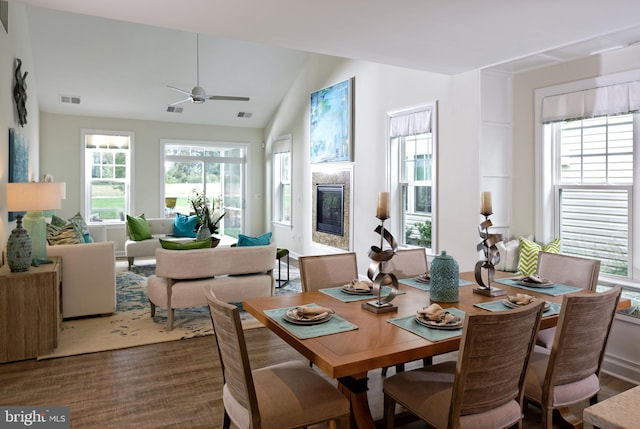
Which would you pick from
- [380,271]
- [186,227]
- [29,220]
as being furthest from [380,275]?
[186,227]

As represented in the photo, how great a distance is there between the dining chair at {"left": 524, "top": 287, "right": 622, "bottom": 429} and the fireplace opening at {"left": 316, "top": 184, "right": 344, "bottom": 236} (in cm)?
480

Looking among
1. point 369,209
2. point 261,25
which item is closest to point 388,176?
point 369,209

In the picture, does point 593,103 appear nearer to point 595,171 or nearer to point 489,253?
point 595,171

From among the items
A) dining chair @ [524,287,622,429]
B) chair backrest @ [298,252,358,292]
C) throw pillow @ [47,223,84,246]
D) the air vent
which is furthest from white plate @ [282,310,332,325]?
the air vent

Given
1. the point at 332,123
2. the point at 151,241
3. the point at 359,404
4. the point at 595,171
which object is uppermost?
the point at 332,123

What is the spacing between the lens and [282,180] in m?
9.05

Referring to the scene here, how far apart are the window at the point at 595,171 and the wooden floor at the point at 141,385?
3.76 ft

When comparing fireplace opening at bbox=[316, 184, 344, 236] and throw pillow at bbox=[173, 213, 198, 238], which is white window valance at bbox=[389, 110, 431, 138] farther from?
throw pillow at bbox=[173, 213, 198, 238]

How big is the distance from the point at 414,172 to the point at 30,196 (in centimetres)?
395

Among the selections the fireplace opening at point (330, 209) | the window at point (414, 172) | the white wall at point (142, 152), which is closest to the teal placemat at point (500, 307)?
the window at point (414, 172)

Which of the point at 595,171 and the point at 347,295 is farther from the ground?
the point at 595,171

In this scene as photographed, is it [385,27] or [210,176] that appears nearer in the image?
[385,27]

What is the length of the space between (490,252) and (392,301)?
641mm

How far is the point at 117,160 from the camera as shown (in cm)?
857
